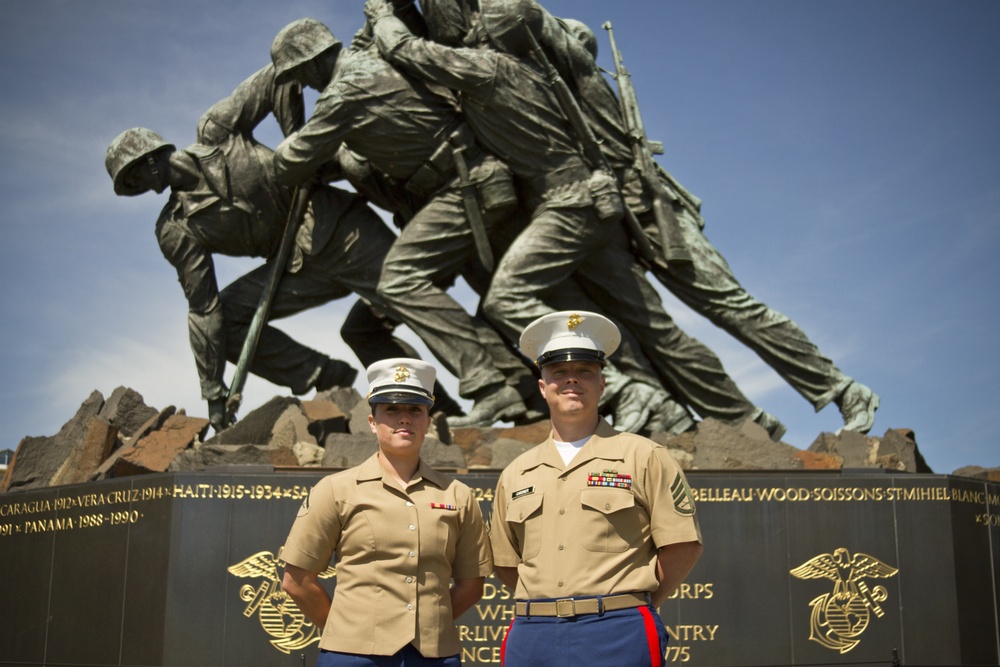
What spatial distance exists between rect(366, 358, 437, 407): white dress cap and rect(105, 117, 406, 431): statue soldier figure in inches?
211

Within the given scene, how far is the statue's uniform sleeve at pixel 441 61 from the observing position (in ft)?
29.2

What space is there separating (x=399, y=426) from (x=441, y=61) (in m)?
5.38

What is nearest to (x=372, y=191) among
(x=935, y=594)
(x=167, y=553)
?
(x=167, y=553)

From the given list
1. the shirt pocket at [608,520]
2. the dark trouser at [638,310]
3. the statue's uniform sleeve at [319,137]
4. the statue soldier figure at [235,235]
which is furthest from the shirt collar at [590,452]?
the statue soldier figure at [235,235]

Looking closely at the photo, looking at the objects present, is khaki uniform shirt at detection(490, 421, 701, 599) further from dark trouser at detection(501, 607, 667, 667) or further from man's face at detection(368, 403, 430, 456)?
man's face at detection(368, 403, 430, 456)

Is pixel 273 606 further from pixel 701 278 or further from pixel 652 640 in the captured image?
pixel 701 278

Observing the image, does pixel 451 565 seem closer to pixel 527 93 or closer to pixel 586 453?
pixel 586 453

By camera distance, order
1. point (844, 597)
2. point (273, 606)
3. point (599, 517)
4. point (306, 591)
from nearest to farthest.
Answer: point (599, 517), point (306, 591), point (273, 606), point (844, 597)

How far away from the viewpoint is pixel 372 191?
389 inches

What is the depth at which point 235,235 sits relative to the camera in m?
9.78

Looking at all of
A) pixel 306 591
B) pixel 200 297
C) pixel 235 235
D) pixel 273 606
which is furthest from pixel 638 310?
pixel 306 591

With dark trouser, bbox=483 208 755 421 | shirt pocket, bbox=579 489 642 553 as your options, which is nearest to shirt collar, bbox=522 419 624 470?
shirt pocket, bbox=579 489 642 553

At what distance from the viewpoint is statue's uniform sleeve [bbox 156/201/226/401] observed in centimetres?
970

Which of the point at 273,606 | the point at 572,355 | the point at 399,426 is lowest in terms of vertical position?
the point at 273,606
